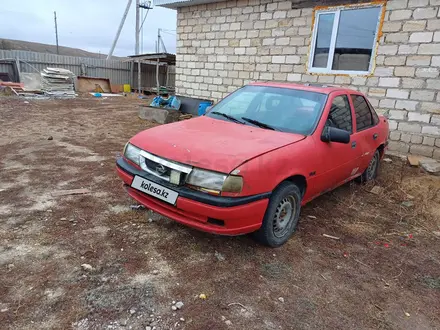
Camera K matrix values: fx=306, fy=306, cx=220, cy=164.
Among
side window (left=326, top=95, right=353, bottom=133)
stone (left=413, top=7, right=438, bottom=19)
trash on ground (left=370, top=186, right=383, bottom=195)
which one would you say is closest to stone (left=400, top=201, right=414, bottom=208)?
trash on ground (left=370, top=186, right=383, bottom=195)

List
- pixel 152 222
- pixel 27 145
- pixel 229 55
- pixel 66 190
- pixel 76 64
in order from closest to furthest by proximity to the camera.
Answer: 1. pixel 152 222
2. pixel 66 190
3. pixel 27 145
4. pixel 229 55
5. pixel 76 64

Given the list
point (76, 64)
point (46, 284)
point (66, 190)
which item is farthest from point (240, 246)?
point (76, 64)

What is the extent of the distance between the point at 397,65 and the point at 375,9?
1.31 m

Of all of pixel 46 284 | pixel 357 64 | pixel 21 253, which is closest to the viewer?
pixel 46 284

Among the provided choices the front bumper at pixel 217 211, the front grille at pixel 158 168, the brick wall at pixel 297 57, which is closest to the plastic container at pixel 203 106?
the brick wall at pixel 297 57

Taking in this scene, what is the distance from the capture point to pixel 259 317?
7.00ft

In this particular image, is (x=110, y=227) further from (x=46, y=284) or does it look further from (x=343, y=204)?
(x=343, y=204)

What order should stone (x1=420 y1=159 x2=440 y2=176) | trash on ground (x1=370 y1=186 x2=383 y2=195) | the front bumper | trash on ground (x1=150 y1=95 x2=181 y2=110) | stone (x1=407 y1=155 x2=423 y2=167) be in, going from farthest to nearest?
trash on ground (x1=150 y1=95 x2=181 y2=110), stone (x1=407 y1=155 x2=423 y2=167), stone (x1=420 y1=159 x2=440 y2=176), trash on ground (x1=370 y1=186 x2=383 y2=195), the front bumper

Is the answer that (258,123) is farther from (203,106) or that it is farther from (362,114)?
(203,106)

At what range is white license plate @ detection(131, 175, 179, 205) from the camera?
262 centimetres

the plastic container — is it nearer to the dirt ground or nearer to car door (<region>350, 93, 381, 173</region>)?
the dirt ground

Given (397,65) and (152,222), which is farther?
(397,65)

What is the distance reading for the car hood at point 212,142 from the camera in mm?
2539

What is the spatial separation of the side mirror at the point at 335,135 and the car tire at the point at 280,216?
0.65 meters
